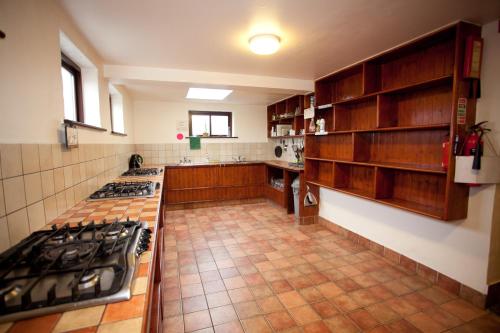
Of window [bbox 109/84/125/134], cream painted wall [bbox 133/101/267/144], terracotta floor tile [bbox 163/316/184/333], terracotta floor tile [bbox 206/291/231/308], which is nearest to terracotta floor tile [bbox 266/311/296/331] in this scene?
terracotta floor tile [bbox 206/291/231/308]

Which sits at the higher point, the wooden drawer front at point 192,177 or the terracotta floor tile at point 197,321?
the wooden drawer front at point 192,177

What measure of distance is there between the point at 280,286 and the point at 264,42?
2.13m

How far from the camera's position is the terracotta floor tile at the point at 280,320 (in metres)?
1.67

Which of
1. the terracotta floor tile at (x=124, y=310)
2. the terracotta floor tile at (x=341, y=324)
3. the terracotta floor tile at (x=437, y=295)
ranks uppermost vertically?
the terracotta floor tile at (x=124, y=310)

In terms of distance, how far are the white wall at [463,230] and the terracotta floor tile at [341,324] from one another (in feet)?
3.64

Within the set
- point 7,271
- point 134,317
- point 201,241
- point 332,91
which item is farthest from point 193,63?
point 134,317

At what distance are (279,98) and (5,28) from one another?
411 centimetres

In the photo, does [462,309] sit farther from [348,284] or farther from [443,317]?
[348,284]

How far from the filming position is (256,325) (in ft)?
5.52

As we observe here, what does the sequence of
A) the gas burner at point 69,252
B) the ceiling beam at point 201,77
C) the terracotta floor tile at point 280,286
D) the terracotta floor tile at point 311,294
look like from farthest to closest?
the ceiling beam at point 201,77, the terracotta floor tile at point 280,286, the terracotta floor tile at point 311,294, the gas burner at point 69,252

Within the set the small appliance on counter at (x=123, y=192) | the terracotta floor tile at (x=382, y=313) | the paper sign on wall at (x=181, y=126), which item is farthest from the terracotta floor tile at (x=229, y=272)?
the paper sign on wall at (x=181, y=126)

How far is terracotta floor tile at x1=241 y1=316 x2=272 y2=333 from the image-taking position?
1639 mm

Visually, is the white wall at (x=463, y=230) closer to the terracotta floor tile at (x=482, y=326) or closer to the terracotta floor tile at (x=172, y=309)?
the terracotta floor tile at (x=482, y=326)

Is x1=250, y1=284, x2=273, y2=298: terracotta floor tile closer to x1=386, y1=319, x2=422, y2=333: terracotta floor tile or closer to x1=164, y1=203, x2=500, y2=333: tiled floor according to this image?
x1=164, y1=203, x2=500, y2=333: tiled floor
